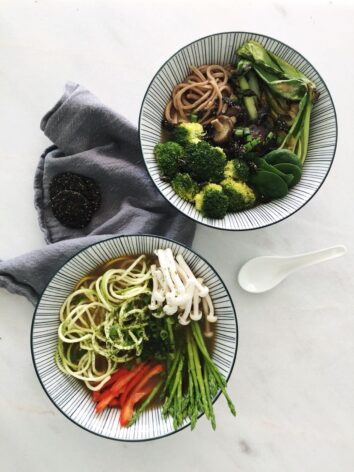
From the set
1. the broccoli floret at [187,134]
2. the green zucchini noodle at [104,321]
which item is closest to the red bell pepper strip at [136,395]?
the green zucchini noodle at [104,321]

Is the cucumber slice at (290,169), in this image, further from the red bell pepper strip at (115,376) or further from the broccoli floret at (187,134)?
the red bell pepper strip at (115,376)

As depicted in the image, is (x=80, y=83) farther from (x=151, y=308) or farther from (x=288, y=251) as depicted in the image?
(x=288, y=251)

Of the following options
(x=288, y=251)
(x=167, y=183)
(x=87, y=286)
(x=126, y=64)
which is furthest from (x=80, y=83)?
(x=288, y=251)

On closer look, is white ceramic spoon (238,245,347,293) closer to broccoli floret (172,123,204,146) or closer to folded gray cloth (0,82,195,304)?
folded gray cloth (0,82,195,304)

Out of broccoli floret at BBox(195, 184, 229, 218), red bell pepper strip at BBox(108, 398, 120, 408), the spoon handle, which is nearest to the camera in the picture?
broccoli floret at BBox(195, 184, 229, 218)

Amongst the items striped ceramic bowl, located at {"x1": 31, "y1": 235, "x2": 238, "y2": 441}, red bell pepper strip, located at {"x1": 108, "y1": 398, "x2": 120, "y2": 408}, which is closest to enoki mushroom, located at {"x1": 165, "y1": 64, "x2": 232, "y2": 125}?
striped ceramic bowl, located at {"x1": 31, "y1": 235, "x2": 238, "y2": 441}

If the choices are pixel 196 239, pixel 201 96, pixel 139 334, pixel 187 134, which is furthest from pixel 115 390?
pixel 201 96

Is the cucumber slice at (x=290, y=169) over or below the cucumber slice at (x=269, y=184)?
over
